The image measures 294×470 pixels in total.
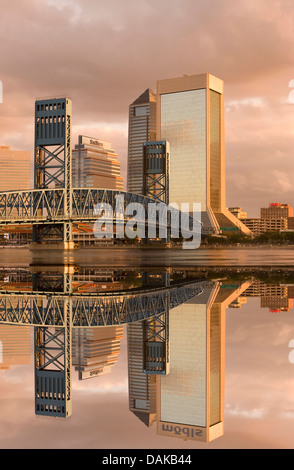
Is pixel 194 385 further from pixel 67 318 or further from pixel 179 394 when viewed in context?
pixel 67 318

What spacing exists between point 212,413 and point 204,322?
5.57 metres

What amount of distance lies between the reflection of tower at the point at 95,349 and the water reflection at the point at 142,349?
18mm

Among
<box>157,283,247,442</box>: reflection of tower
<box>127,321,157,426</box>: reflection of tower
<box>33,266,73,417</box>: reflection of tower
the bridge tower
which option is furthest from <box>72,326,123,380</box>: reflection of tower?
the bridge tower

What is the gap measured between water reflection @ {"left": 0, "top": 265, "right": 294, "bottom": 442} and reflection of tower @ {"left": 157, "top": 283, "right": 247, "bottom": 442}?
0.01 metres

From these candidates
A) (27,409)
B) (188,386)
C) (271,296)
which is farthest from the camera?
(271,296)

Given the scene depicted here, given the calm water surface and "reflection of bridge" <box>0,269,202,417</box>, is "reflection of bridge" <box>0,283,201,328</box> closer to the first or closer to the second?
"reflection of bridge" <box>0,269,202,417</box>

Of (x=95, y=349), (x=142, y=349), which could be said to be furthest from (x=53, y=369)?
(x=142, y=349)

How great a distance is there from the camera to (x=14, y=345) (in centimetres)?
969

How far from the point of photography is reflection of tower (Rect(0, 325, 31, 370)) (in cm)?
849

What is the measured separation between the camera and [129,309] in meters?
14.5

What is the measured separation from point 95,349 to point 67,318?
3644 mm
